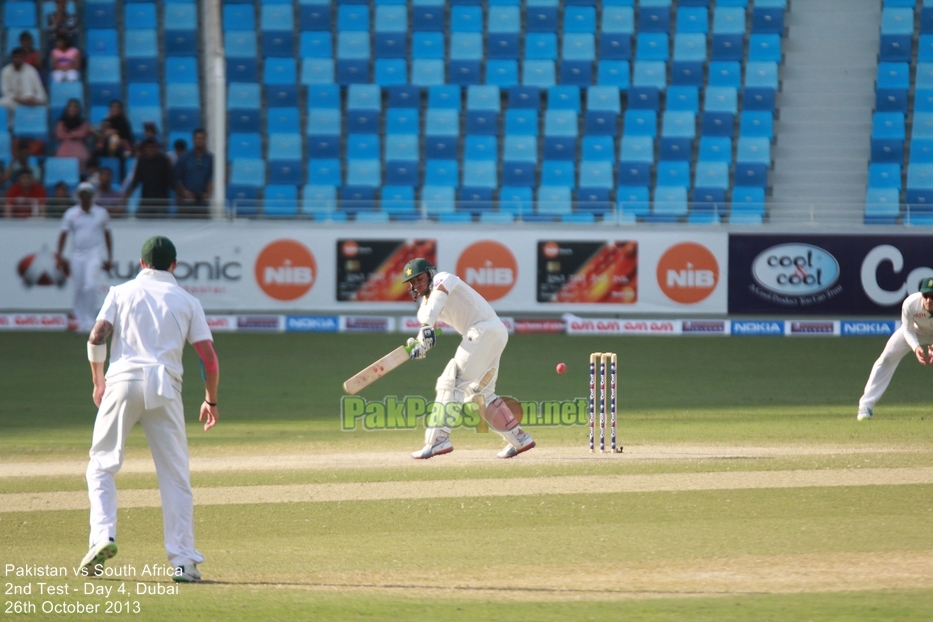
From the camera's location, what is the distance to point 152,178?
1966cm

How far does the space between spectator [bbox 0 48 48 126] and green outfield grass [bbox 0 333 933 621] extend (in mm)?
9192

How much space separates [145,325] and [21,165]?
15183mm

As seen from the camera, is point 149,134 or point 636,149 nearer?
point 149,134

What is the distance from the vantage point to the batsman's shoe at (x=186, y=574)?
19.2ft

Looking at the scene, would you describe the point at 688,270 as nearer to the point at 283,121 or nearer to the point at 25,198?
the point at 283,121

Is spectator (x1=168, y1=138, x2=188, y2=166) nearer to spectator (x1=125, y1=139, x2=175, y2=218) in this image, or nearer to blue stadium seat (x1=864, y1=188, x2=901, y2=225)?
spectator (x1=125, y1=139, x2=175, y2=218)

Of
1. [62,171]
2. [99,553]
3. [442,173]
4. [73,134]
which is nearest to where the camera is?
[99,553]

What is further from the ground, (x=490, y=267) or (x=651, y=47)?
(x=651, y=47)

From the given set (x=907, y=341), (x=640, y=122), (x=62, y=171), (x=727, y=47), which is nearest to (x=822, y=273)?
(x=640, y=122)

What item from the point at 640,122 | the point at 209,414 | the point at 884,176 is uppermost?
the point at 640,122

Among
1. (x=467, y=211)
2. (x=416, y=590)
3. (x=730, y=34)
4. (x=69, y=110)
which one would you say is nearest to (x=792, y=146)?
(x=730, y=34)

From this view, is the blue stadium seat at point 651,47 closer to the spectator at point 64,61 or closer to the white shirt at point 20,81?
the spectator at point 64,61

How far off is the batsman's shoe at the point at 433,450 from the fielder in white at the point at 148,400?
3815mm

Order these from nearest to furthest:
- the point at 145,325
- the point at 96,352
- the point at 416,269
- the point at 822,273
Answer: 1. the point at 145,325
2. the point at 96,352
3. the point at 416,269
4. the point at 822,273
